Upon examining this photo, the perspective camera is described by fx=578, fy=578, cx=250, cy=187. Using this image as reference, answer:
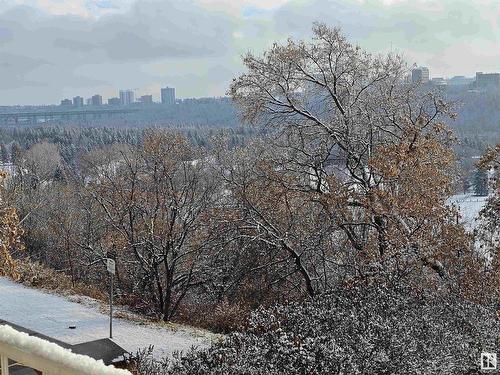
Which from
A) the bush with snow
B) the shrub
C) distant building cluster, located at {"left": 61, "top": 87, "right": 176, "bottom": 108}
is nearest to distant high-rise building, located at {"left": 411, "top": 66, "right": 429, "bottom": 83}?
the bush with snow

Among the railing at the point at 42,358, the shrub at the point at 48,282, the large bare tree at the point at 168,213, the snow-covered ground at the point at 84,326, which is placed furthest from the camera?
the shrub at the point at 48,282

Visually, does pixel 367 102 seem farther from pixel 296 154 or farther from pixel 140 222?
pixel 140 222

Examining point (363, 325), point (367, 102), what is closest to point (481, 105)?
point (367, 102)

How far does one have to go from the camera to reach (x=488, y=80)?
33500mm

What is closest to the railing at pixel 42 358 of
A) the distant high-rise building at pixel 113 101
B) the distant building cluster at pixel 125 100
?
the distant building cluster at pixel 125 100

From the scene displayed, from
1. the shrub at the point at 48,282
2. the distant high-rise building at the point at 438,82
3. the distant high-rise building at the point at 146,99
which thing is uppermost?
the distant high-rise building at the point at 146,99

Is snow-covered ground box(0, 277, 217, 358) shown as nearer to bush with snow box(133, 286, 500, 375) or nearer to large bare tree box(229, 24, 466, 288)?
bush with snow box(133, 286, 500, 375)

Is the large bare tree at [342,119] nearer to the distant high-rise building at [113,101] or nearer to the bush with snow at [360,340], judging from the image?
the bush with snow at [360,340]

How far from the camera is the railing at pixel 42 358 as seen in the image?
1.45 meters

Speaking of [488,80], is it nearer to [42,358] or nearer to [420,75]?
[420,75]

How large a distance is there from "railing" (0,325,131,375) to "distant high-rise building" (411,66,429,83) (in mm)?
16520

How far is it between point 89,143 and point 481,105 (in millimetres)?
68959

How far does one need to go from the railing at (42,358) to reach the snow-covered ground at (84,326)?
974cm

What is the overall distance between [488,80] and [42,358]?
3563 cm
